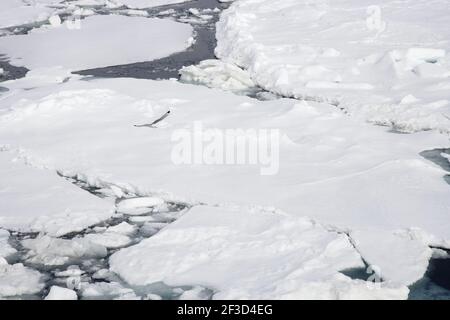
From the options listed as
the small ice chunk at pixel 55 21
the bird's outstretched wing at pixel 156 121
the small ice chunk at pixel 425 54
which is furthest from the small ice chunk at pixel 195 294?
the small ice chunk at pixel 55 21

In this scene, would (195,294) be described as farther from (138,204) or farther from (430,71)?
(430,71)

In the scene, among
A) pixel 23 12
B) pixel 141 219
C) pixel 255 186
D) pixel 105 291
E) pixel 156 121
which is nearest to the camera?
pixel 105 291

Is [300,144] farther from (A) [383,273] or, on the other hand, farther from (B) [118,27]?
(B) [118,27]

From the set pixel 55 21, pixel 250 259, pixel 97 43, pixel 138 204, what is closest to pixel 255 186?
pixel 138 204

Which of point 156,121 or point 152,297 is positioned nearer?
point 152,297

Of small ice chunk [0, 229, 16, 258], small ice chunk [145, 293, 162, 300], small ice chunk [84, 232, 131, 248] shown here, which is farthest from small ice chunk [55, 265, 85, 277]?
small ice chunk [145, 293, 162, 300]

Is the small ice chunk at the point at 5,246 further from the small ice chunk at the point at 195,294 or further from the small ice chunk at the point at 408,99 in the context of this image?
the small ice chunk at the point at 408,99

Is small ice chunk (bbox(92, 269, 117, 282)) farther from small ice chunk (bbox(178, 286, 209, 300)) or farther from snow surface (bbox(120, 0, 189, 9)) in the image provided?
snow surface (bbox(120, 0, 189, 9))
